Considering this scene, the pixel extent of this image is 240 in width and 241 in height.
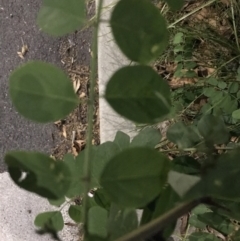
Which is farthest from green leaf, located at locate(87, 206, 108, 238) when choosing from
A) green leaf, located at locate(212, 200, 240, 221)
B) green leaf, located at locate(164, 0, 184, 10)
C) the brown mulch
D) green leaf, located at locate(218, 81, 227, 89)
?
the brown mulch

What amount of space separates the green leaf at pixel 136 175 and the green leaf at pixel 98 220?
0.10 m

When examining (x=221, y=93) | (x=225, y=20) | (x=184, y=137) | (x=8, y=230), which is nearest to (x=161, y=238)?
(x=184, y=137)

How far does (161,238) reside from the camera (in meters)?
0.52

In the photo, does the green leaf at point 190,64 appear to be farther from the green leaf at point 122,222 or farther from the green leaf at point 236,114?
the green leaf at point 122,222

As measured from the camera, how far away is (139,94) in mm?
419

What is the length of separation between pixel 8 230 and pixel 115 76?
1.57m

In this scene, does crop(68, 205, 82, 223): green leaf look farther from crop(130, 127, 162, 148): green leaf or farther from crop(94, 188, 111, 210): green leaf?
crop(130, 127, 162, 148): green leaf

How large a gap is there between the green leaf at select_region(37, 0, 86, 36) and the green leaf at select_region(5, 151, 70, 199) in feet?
0.44

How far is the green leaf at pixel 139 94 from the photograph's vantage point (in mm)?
413

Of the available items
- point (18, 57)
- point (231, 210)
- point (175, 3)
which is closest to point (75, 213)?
point (231, 210)

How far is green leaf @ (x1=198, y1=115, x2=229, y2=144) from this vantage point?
0.50m

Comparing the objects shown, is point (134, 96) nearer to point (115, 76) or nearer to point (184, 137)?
point (115, 76)

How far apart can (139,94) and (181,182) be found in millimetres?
91

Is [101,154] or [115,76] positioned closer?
[115,76]
